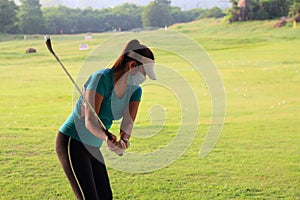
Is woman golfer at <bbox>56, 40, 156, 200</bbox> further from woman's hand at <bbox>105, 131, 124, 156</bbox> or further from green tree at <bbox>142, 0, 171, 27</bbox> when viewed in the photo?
green tree at <bbox>142, 0, 171, 27</bbox>

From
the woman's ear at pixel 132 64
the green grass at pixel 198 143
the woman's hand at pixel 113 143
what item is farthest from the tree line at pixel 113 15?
the woman's hand at pixel 113 143

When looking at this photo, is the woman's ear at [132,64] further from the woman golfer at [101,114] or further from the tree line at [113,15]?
the tree line at [113,15]

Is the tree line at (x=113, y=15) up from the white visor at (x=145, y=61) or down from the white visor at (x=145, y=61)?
down

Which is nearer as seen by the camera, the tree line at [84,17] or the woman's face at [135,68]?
the woman's face at [135,68]

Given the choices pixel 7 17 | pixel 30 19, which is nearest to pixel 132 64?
pixel 7 17

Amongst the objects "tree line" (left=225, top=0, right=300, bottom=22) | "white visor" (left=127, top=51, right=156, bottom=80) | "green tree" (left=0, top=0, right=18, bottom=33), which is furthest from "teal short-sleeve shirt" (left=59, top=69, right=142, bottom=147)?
"green tree" (left=0, top=0, right=18, bottom=33)

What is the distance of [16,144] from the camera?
5.78m

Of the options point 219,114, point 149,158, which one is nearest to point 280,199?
point 149,158

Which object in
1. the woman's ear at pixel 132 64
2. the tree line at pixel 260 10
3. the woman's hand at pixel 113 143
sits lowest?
the tree line at pixel 260 10

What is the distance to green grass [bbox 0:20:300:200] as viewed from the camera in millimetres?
4352

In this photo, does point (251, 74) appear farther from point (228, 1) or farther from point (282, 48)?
point (228, 1)

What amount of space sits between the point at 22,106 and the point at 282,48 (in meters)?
11.8

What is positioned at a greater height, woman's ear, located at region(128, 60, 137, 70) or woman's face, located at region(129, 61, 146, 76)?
woman's ear, located at region(128, 60, 137, 70)

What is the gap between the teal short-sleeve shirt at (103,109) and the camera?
8.91 ft
